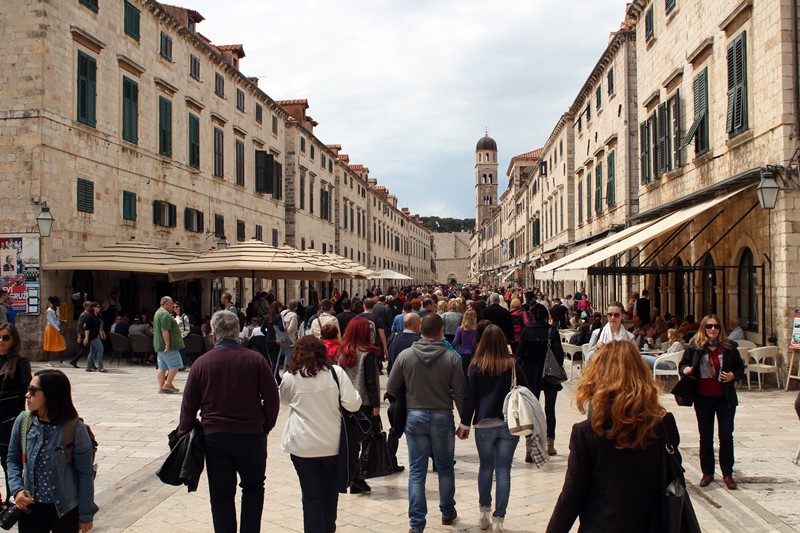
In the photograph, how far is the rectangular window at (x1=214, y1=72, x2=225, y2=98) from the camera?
90.8ft

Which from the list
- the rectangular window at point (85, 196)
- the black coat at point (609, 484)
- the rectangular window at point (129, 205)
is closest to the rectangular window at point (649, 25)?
the rectangular window at point (129, 205)

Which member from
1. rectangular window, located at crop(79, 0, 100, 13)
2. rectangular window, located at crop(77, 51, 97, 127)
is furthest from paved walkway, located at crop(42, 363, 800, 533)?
rectangular window, located at crop(79, 0, 100, 13)

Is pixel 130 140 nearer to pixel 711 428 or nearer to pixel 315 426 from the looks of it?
pixel 315 426

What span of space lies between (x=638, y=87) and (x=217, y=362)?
19.3 m

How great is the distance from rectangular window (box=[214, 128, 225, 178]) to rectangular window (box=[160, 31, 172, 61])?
172 inches

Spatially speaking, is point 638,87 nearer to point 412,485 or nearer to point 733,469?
point 733,469

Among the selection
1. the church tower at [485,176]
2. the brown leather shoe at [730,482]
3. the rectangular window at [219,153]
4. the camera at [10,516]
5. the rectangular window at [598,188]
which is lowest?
the brown leather shoe at [730,482]

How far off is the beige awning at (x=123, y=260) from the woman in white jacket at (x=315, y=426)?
43.5 feet

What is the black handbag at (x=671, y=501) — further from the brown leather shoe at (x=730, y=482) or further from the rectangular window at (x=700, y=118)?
the rectangular window at (x=700, y=118)

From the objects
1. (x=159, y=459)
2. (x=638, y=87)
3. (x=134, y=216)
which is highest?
(x=638, y=87)

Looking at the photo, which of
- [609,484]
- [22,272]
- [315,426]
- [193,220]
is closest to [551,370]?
[315,426]

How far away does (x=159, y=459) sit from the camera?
27.4 ft

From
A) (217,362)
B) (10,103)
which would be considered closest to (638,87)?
(10,103)

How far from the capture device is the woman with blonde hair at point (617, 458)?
3.11 metres
